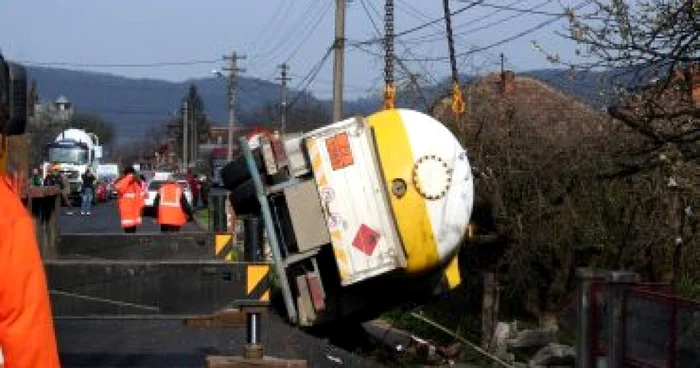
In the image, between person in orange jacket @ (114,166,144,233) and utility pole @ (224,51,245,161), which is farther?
utility pole @ (224,51,245,161)

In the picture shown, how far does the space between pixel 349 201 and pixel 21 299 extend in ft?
26.5

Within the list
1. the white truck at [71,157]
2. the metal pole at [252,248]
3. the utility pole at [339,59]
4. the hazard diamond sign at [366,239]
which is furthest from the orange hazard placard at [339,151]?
the white truck at [71,157]

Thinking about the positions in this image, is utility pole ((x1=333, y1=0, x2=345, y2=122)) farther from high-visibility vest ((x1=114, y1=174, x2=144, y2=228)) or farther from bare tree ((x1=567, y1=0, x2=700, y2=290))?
bare tree ((x1=567, y1=0, x2=700, y2=290))

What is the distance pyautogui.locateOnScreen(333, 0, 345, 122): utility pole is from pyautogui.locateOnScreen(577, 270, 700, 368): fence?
19.1 m

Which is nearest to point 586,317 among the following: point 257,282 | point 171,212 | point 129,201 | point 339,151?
point 257,282

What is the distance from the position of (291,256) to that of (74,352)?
2565 mm

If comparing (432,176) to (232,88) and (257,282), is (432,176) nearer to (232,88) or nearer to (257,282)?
(257,282)

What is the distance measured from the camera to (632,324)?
288 inches

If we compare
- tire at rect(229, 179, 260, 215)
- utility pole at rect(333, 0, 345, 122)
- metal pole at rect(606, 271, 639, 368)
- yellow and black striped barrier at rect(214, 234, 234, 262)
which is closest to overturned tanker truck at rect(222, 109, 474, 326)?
tire at rect(229, 179, 260, 215)

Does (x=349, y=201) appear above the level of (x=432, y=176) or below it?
below

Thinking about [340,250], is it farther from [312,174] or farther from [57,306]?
[57,306]

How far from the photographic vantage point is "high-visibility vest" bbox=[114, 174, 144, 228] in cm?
2075

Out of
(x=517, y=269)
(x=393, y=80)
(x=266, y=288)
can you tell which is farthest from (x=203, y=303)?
(x=393, y=80)

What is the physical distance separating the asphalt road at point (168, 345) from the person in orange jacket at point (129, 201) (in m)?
10.2
